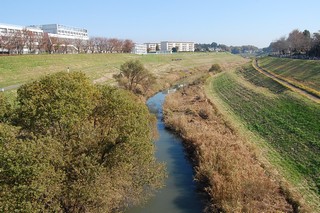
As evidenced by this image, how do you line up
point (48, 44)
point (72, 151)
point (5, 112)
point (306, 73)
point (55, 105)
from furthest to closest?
1. point (48, 44)
2. point (306, 73)
3. point (5, 112)
4. point (55, 105)
5. point (72, 151)

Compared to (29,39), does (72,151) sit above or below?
below

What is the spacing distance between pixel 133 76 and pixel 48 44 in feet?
201

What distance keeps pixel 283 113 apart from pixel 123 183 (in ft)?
95.6

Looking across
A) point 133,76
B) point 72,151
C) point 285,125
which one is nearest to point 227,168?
point 72,151

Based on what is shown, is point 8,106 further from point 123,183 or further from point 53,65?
point 53,65

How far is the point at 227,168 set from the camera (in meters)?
24.4

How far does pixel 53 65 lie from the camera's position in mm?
74688

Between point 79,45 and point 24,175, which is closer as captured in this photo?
point 24,175

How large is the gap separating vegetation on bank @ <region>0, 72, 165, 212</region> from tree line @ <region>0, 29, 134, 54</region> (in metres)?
76.1

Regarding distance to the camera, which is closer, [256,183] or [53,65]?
[256,183]

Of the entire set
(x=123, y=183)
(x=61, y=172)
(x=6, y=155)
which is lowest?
(x=123, y=183)

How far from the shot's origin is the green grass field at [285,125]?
2519 centimetres

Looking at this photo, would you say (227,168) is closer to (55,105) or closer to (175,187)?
(175,187)

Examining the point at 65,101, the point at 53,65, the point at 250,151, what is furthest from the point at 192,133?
the point at 53,65
